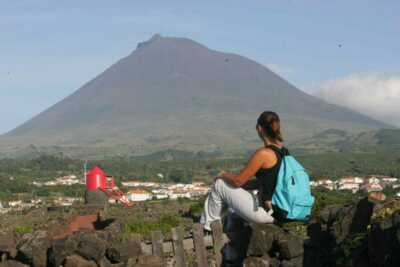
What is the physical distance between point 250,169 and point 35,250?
4.24m

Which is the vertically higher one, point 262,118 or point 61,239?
point 262,118

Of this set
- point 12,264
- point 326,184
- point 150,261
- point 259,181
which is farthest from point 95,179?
point 326,184

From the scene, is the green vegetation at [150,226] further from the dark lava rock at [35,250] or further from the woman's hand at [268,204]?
the woman's hand at [268,204]

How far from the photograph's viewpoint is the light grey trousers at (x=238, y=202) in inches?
348

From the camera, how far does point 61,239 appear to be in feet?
38.5

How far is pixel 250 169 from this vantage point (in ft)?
28.9

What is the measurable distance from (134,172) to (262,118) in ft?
447

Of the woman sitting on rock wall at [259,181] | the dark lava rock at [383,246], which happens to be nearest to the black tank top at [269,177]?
the woman sitting on rock wall at [259,181]

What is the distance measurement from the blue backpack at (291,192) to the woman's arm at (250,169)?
0.23 metres

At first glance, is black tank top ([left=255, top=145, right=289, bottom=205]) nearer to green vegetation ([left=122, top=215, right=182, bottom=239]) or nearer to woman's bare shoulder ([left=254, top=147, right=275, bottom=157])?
woman's bare shoulder ([left=254, top=147, right=275, bottom=157])

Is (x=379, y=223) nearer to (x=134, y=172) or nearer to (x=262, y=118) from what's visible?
(x=262, y=118)

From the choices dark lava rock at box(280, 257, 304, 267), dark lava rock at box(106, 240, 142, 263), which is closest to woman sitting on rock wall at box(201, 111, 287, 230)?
dark lava rock at box(280, 257, 304, 267)

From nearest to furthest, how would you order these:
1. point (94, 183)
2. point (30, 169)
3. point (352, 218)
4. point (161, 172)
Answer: point (352, 218), point (94, 183), point (30, 169), point (161, 172)

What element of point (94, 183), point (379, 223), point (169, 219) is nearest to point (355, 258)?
point (379, 223)
